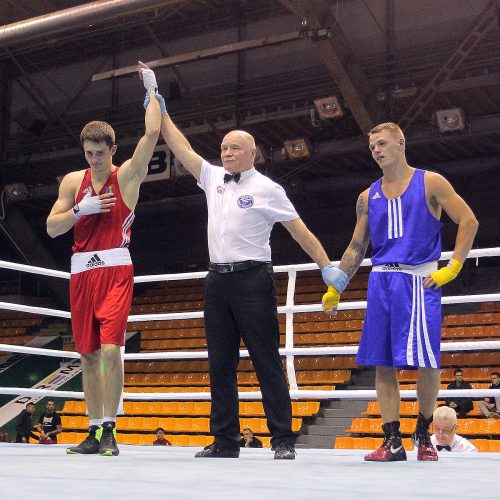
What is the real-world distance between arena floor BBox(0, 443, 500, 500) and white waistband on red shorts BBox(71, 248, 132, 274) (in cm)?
76

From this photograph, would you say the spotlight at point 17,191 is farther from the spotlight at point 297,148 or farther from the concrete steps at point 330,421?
the concrete steps at point 330,421

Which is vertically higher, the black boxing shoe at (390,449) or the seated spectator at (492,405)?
the seated spectator at (492,405)

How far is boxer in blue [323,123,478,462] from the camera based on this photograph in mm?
2908

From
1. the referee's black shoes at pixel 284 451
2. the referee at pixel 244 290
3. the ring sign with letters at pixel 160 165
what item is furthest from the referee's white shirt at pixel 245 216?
the ring sign with letters at pixel 160 165

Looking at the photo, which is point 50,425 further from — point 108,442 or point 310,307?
Result: point 108,442

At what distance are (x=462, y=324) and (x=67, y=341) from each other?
6.89 meters

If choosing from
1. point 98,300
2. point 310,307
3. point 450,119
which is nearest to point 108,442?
point 98,300

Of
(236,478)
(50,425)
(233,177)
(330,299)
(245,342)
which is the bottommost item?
(236,478)

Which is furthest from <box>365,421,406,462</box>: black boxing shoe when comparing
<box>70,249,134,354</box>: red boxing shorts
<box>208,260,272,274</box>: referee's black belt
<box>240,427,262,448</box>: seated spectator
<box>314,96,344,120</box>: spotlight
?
<box>314,96,344,120</box>: spotlight

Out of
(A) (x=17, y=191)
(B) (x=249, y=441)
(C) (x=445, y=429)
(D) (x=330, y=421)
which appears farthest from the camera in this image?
(A) (x=17, y=191)

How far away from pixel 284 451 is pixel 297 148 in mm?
8950

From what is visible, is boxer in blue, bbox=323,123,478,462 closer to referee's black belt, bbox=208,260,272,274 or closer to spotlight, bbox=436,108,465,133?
referee's black belt, bbox=208,260,272,274

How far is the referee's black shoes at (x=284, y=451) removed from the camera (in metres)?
2.98

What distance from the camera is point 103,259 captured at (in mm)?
3211
